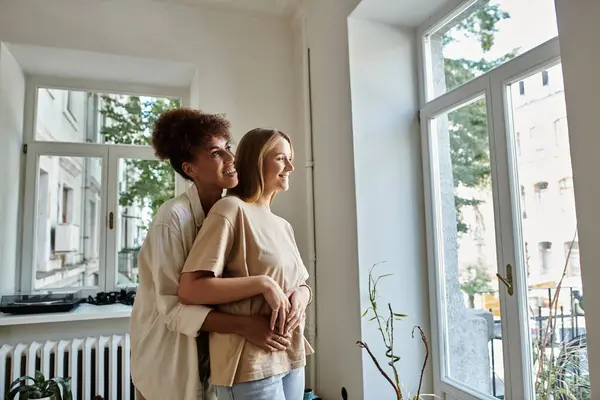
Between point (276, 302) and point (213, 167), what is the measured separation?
1.29 ft

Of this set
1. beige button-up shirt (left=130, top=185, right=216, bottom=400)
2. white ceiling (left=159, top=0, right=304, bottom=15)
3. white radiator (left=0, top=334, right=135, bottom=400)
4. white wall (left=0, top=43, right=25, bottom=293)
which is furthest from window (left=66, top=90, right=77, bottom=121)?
beige button-up shirt (left=130, top=185, right=216, bottom=400)

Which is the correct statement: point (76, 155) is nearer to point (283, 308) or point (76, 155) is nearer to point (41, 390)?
point (41, 390)

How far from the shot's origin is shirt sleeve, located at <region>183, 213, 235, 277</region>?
3.05 ft

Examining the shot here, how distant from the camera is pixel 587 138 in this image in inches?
40.0

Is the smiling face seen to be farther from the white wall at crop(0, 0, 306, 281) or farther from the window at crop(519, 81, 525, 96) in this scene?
the white wall at crop(0, 0, 306, 281)

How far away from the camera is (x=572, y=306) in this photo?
4.11 ft

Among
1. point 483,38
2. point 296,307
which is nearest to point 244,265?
point 296,307

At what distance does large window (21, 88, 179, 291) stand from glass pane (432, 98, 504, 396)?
5.81ft

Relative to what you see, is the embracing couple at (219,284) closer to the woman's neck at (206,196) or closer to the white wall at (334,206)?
the woman's neck at (206,196)

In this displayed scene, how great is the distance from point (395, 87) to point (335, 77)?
0.98 feet

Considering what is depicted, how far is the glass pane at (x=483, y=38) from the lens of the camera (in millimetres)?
1406

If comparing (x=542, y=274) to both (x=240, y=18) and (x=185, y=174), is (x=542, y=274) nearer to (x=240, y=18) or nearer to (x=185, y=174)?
(x=185, y=174)

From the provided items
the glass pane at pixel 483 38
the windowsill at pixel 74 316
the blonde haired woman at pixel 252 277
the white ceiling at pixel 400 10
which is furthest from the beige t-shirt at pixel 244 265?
the windowsill at pixel 74 316

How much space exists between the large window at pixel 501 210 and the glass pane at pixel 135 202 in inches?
68.0
